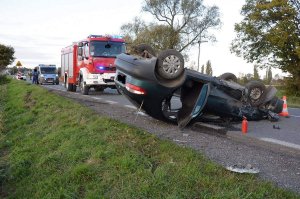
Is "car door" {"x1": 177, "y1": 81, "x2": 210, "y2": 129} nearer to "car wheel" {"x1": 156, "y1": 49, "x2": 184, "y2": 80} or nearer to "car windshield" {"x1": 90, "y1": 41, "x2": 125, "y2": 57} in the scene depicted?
"car wheel" {"x1": 156, "y1": 49, "x2": 184, "y2": 80}

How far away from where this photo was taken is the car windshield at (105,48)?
57.0 feet

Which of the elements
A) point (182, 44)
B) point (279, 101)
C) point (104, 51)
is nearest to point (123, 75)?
point (279, 101)

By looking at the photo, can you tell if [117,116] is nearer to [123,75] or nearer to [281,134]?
[123,75]

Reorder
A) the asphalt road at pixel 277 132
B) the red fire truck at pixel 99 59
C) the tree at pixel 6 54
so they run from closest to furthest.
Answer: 1. the asphalt road at pixel 277 132
2. the red fire truck at pixel 99 59
3. the tree at pixel 6 54

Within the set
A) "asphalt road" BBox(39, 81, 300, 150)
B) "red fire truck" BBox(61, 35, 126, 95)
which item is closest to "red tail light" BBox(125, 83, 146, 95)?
"asphalt road" BBox(39, 81, 300, 150)

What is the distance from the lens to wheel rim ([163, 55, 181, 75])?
732cm

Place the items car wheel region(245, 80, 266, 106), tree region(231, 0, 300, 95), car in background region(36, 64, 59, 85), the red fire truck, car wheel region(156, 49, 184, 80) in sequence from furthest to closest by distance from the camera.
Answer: car in background region(36, 64, 59, 85), tree region(231, 0, 300, 95), the red fire truck, car wheel region(245, 80, 266, 106), car wheel region(156, 49, 184, 80)

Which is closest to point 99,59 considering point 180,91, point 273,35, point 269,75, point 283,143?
point 180,91

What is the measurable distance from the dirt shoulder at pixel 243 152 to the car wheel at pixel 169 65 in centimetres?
112

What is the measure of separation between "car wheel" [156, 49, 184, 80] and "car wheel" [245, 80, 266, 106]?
204 cm

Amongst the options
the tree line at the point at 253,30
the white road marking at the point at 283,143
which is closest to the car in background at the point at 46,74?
the tree line at the point at 253,30

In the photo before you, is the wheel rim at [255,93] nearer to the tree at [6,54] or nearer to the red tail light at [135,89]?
the red tail light at [135,89]

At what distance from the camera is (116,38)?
17.8 metres

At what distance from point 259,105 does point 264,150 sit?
2873mm
